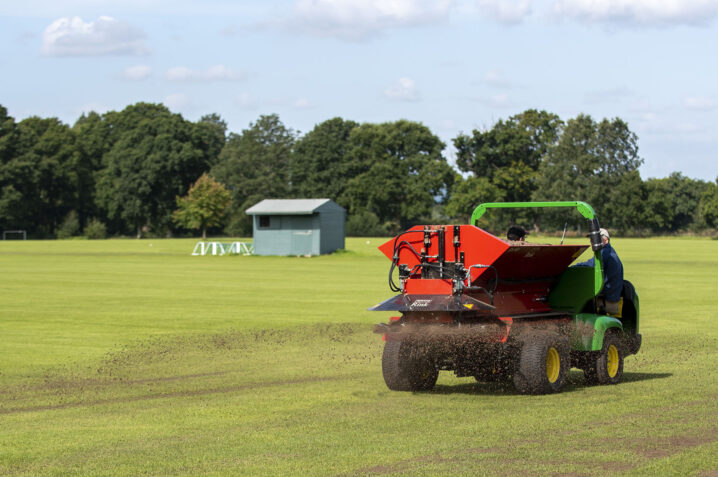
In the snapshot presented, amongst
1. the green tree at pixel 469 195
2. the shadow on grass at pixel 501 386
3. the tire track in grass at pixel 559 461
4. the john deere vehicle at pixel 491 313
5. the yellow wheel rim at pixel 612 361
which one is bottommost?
the shadow on grass at pixel 501 386

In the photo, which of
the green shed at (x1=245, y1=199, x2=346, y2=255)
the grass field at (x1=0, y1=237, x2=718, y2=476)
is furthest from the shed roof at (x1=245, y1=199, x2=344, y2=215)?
the grass field at (x1=0, y1=237, x2=718, y2=476)

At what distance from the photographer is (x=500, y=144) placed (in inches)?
5005

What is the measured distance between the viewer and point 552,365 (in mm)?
12594

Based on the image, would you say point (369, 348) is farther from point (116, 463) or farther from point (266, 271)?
point (266, 271)

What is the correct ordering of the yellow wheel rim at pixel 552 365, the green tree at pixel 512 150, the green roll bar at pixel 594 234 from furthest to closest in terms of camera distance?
1. the green tree at pixel 512 150
2. the green roll bar at pixel 594 234
3. the yellow wheel rim at pixel 552 365

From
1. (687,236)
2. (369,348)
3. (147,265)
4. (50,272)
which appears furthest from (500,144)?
(369,348)

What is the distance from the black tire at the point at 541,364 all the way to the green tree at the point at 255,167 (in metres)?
115

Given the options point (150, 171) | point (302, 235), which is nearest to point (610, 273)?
point (302, 235)

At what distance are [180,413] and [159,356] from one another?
19.9 feet

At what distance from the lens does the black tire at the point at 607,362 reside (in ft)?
43.7

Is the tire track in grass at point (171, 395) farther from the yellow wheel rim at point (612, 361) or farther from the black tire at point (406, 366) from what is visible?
the yellow wheel rim at point (612, 361)

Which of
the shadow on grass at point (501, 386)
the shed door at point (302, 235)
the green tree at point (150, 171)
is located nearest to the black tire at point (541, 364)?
the shadow on grass at point (501, 386)

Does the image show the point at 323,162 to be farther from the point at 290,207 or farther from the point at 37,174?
the point at 290,207

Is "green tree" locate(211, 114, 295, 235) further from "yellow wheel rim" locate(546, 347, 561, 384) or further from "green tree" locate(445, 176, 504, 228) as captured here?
"yellow wheel rim" locate(546, 347, 561, 384)
